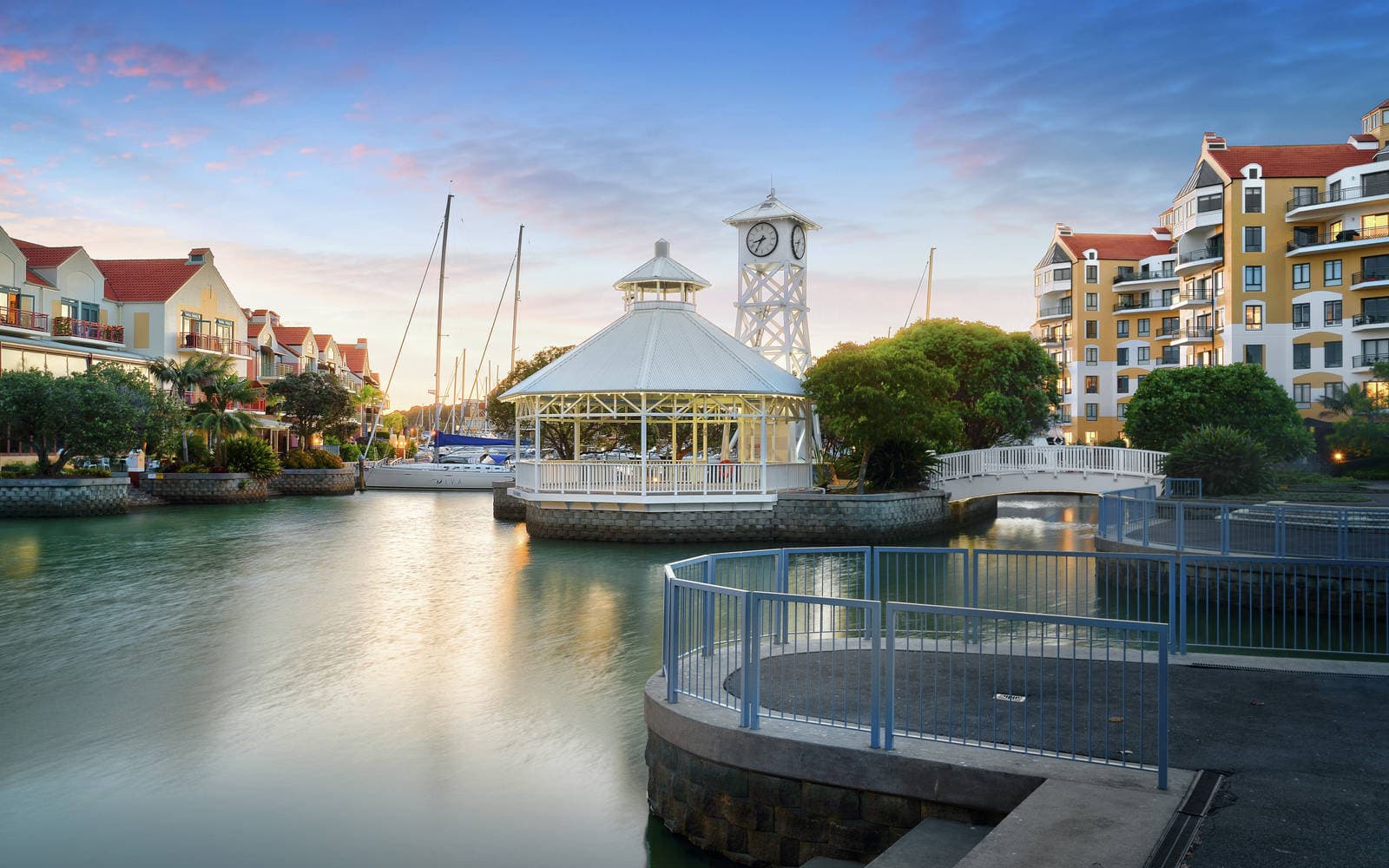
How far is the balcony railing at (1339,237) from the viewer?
49969 millimetres

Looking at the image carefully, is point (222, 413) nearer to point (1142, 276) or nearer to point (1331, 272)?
point (1331, 272)

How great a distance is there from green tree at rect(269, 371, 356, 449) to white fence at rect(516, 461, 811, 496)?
104 ft

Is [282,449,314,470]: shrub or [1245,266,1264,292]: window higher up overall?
[1245,266,1264,292]: window

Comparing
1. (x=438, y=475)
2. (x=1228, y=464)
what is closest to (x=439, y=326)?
(x=438, y=475)

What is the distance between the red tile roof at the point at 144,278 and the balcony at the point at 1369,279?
203ft

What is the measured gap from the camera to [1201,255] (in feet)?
192

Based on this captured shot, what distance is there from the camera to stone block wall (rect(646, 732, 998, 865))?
21.5 ft

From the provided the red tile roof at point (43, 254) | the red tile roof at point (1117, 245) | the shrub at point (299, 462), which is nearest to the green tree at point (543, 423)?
the shrub at point (299, 462)

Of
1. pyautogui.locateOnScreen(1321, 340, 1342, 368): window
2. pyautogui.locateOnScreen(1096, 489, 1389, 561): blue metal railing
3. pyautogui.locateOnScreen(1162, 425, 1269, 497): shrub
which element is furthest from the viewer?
pyautogui.locateOnScreen(1321, 340, 1342, 368): window

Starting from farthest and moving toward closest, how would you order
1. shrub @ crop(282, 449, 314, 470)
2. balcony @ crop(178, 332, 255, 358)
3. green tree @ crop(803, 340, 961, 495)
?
balcony @ crop(178, 332, 255, 358), shrub @ crop(282, 449, 314, 470), green tree @ crop(803, 340, 961, 495)

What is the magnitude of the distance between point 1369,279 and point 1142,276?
834 inches

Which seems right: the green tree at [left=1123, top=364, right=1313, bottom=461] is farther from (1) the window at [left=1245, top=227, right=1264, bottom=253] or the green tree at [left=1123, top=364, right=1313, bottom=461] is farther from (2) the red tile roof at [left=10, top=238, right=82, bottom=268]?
(2) the red tile roof at [left=10, top=238, right=82, bottom=268]

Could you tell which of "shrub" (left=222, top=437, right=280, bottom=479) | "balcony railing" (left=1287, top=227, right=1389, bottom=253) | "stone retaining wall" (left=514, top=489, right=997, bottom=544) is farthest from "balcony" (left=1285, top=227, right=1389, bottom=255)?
"shrub" (left=222, top=437, right=280, bottom=479)

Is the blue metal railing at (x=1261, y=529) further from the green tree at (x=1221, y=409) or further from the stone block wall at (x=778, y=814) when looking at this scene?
the green tree at (x=1221, y=409)
